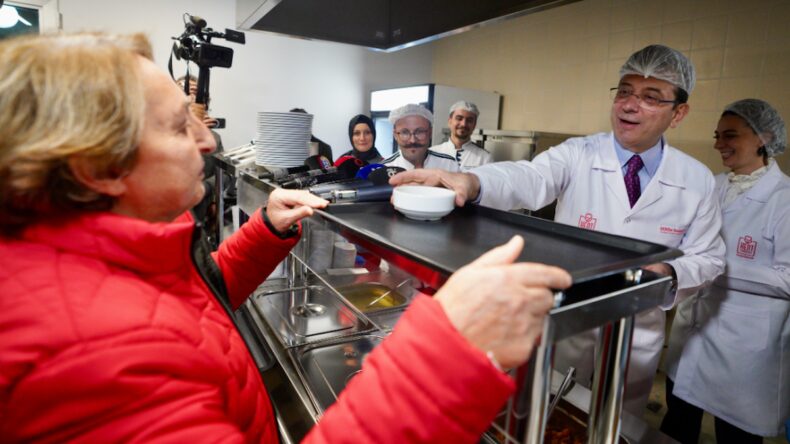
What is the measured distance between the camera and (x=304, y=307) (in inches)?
64.9

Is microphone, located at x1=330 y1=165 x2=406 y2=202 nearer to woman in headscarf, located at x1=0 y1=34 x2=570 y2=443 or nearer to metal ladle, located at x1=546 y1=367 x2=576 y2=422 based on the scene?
woman in headscarf, located at x1=0 y1=34 x2=570 y2=443

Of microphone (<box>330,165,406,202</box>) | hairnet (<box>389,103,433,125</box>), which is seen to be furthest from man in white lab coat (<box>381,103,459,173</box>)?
microphone (<box>330,165,406,202</box>)

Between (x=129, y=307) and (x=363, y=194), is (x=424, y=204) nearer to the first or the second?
(x=363, y=194)

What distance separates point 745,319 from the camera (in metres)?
1.99

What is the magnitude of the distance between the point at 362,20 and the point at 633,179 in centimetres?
143

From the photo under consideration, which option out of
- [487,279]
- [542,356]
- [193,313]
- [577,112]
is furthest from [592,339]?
[577,112]

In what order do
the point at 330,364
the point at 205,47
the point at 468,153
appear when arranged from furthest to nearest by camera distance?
the point at 468,153
the point at 205,47
the point at 330,364

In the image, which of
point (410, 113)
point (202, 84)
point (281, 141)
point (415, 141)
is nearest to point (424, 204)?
point (281, 141)

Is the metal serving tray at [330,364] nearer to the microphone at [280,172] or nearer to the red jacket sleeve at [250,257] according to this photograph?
the red jacket sleeve at [250,257]

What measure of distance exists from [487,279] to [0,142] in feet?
1.88

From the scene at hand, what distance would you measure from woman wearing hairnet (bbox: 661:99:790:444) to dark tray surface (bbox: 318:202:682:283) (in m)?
1.67

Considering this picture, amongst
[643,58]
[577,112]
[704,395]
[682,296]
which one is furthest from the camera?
[577,112]

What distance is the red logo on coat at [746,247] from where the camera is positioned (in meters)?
2.05

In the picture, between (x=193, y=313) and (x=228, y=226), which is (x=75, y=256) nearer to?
(x=193, y=313)
